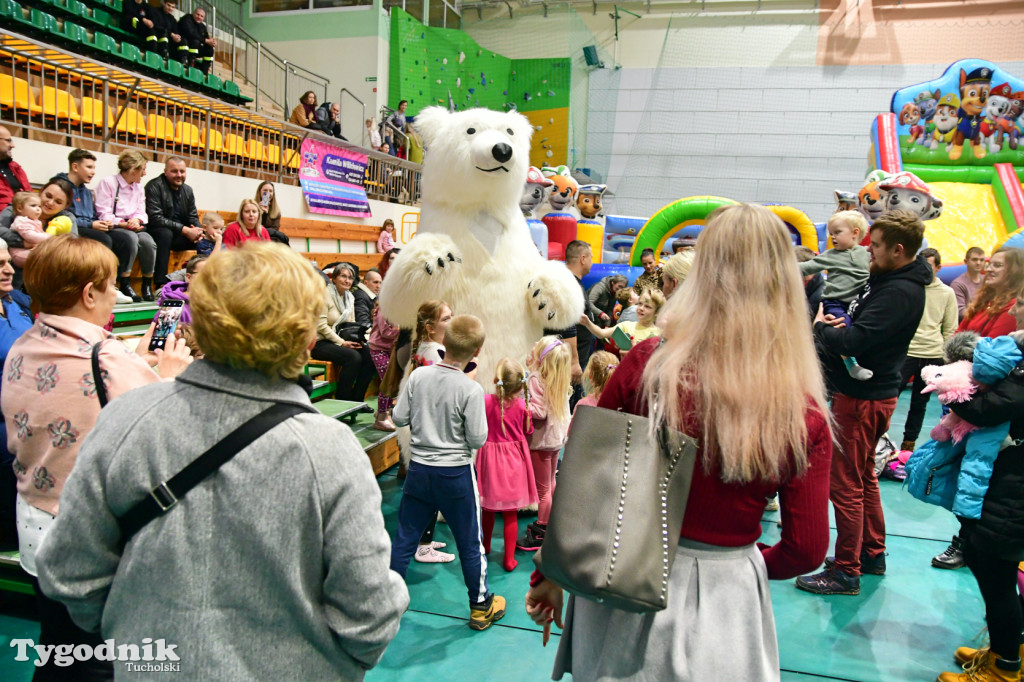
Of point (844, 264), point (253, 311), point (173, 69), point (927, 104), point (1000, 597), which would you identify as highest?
point (927, 104)

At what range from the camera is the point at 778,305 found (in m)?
1.18

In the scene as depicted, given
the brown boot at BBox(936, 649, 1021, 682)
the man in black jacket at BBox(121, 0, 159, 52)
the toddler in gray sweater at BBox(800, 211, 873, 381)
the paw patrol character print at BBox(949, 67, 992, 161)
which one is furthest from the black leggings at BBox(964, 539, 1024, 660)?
the man in black jacket at BBox(121, 0, 159, 52)

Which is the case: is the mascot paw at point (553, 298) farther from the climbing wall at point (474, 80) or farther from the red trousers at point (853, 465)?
the climbing wall at point (474, 80)

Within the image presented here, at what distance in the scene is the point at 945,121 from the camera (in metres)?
9.77

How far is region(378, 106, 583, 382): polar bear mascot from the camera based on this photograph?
3246 millimetres

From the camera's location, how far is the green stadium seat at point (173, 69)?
8680 millimetres

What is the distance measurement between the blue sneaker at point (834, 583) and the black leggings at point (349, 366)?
317 centimetres

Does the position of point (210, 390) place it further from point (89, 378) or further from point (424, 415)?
point (424, 415)

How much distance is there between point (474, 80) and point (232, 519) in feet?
54.3

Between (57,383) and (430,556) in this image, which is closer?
(57,383)

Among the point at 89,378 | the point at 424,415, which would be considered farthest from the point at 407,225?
the point at 89,378

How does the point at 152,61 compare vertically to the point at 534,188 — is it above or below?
above

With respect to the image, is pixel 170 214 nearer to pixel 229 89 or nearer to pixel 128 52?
pixel 128 52

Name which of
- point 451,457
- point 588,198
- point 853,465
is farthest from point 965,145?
point 451,457
